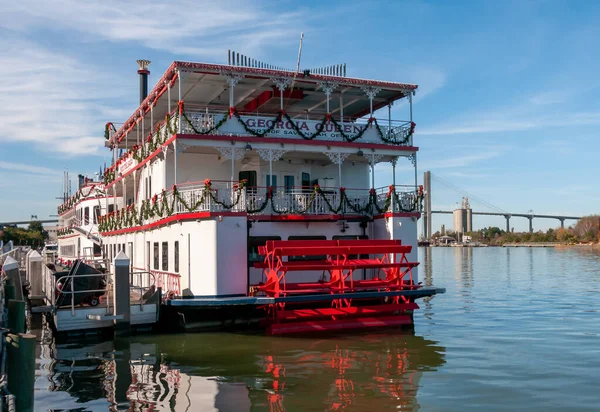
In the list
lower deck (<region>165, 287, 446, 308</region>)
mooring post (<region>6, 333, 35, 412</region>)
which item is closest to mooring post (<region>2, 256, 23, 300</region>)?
lower deck (<region>165, 287, 446, 308</region>)

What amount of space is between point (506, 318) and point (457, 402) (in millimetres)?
10436

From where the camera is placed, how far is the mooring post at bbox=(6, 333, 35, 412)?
895 cm

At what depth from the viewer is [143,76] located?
3541 centimetres

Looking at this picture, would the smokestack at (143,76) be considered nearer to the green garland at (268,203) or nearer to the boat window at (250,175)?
the green garland at (268,203)

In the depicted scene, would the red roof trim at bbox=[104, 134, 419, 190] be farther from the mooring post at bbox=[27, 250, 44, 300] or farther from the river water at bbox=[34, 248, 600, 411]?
the mooring post at bbox=[27, 250, 44, 300]

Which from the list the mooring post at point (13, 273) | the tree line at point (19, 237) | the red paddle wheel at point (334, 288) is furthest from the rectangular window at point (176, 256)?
the tree line at point (19, 237)

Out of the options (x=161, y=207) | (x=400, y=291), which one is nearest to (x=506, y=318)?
(x=400, y=291)

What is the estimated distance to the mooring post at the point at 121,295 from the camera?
15734 millimetres

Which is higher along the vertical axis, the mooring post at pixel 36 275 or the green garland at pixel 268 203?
the green garland at pixel 268 203

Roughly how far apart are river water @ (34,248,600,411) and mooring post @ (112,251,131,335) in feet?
1.58

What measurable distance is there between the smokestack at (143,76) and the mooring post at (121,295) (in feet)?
68.9

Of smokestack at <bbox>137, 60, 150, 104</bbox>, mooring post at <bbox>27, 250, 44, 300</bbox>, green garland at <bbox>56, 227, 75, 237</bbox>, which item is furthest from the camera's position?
green garland at <bbox>56, 227, 75, 237</bbox>

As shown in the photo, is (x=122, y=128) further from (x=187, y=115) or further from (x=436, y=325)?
(x=436, y=325)

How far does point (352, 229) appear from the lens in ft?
62.8
